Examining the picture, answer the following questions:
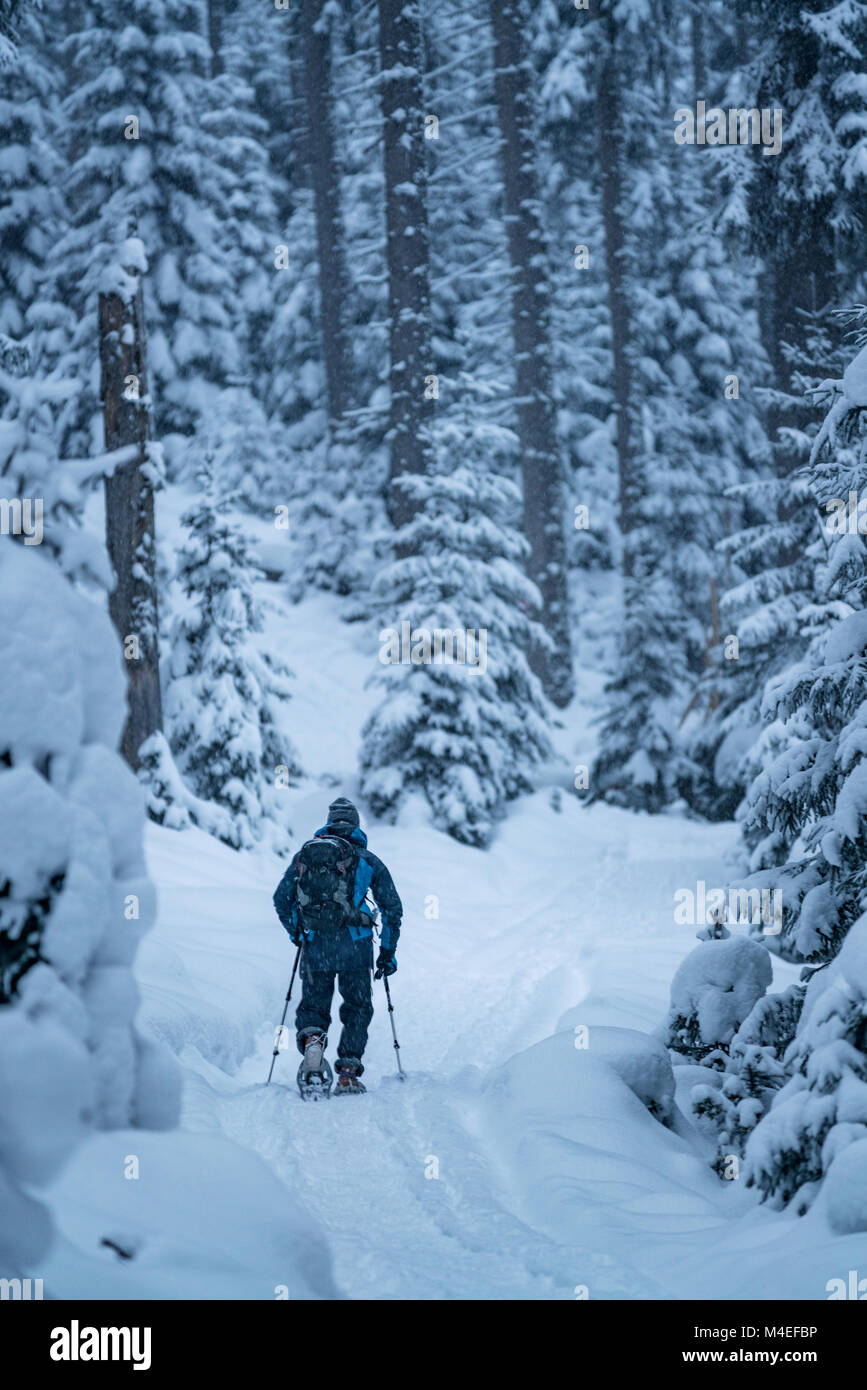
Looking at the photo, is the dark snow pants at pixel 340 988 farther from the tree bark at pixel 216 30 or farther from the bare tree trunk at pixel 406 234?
the tree bark at pixel 216 30

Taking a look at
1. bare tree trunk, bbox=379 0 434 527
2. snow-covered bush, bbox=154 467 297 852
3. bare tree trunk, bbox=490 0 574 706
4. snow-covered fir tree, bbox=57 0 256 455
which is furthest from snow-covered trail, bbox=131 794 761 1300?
snow-covered fir tree, bbox=57 0 256 455


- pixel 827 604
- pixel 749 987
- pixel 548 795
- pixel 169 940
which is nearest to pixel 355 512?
pixel 548 795

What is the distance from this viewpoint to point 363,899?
829 centimetres

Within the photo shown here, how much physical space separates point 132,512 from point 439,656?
18.4 ft

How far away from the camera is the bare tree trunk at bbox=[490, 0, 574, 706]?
78.3ft

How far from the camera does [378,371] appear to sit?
95.5 ft

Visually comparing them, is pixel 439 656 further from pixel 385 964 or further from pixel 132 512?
pixel 385 964

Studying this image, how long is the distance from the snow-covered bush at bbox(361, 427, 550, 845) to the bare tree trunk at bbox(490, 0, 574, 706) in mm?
5130

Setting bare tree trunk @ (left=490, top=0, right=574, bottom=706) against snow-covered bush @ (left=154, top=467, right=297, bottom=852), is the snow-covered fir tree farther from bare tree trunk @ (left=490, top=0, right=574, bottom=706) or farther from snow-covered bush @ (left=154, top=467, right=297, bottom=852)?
snow-covered bush @ (left=154, top=467, right=297, bottom=852)

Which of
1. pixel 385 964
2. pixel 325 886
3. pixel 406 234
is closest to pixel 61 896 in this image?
pixel 325 886

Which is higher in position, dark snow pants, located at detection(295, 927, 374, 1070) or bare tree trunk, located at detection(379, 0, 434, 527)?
bare tree trunk, located at detection(379, 0, 434, 527)

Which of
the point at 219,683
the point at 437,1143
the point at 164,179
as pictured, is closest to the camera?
the point at 437,1143

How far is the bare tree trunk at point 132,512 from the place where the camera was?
502 inches
